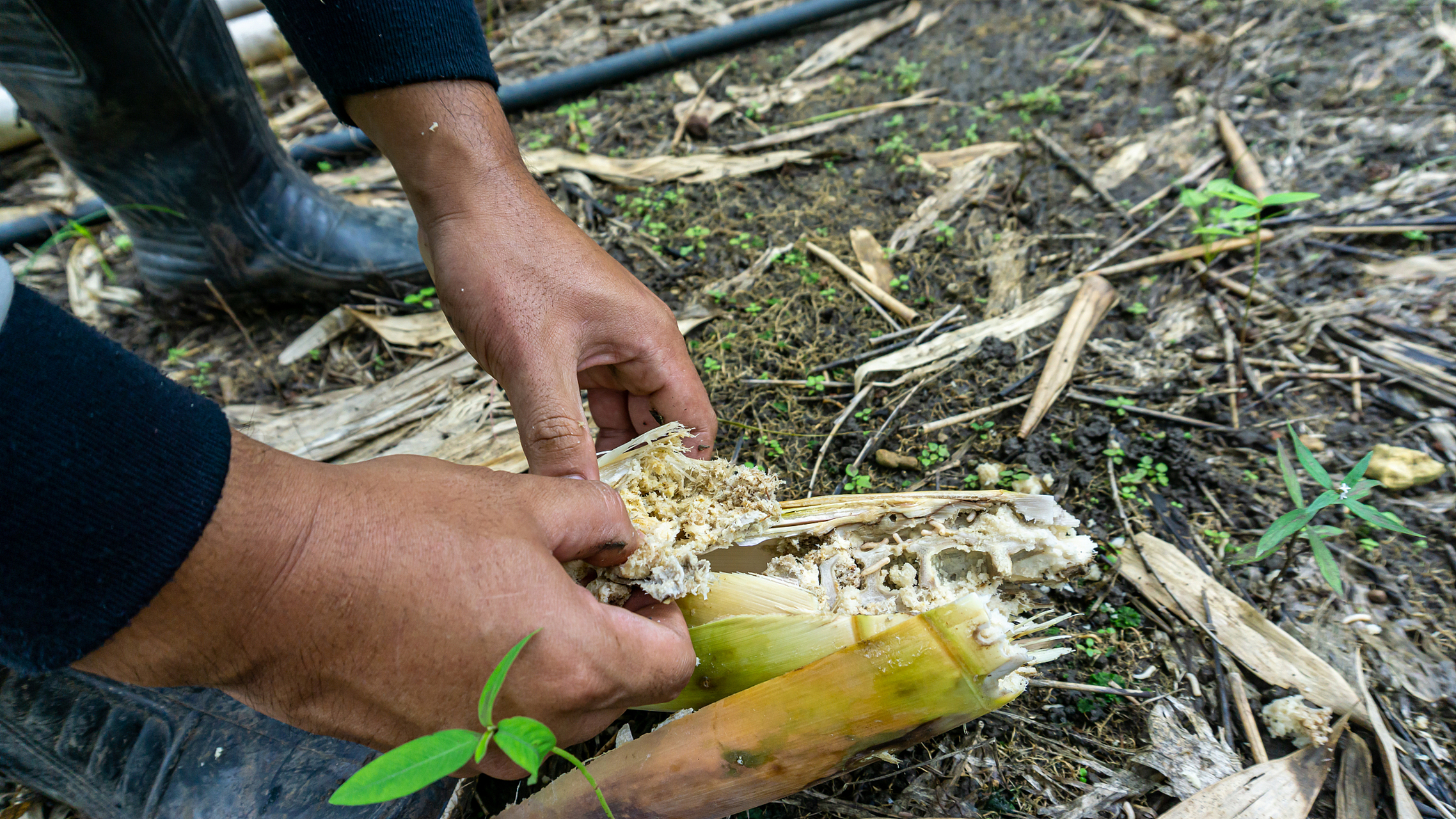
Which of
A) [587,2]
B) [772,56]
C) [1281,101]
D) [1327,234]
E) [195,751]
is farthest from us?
[587,2]

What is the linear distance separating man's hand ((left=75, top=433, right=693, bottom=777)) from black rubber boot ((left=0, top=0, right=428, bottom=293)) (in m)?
2.34

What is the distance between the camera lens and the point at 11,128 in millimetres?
4164

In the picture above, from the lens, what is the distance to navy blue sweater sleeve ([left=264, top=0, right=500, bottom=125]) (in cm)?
177

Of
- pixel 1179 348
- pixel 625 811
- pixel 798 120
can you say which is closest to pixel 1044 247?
pixel 1179 348

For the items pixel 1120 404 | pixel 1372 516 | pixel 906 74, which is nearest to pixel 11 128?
pixel 906 74

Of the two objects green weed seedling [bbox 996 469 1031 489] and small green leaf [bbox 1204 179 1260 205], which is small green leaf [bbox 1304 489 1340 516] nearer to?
Answer: green weed seedling [bbox 996 469 1031 489]

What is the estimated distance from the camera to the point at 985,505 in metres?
1.75

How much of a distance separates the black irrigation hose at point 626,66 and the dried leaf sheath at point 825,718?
3.84 metres

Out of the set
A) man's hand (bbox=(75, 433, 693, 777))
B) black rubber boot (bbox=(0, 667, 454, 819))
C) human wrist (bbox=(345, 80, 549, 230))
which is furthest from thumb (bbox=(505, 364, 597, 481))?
black rubber boot (bbox=(0, 667, 454, 819))

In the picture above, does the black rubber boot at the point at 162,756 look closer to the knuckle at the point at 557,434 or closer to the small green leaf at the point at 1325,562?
A: the knuckle at the point at 557,434

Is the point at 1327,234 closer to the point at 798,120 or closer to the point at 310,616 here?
the point at 798,120

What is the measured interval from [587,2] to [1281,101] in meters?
4.28

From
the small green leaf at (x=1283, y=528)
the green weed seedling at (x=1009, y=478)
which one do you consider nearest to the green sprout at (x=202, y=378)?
the green weed seedling at (x=1009, y=478)

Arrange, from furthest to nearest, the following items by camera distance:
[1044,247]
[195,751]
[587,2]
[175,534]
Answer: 1. [587,2]
2. [1044,247]
3. [195,751]
4. [175,534]
